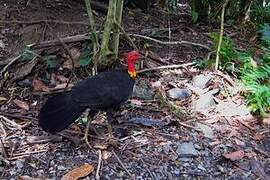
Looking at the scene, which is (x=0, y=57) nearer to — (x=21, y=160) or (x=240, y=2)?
(x=21, y=160)

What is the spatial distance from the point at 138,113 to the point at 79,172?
3.40 ft

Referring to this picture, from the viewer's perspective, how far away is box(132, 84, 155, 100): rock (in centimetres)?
458

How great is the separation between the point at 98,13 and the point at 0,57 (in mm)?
1393

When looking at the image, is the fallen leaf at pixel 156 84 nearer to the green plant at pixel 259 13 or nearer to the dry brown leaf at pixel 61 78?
the dry brown leaf at pixel 61 78

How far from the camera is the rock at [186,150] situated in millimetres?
3832

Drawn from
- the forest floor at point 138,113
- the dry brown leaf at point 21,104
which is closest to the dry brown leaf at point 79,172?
the forest floor at point 138,113

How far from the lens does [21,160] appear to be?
358 centimetres

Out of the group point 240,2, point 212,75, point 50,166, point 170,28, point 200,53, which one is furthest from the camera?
point 240,2

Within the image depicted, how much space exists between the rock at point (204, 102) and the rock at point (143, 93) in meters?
0.43

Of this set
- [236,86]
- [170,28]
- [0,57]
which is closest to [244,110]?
[236,86]

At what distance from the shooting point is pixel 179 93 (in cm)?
467

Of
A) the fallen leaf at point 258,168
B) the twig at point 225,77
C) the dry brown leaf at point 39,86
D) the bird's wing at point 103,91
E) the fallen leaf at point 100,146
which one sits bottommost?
the fallen leaf at point 258,168

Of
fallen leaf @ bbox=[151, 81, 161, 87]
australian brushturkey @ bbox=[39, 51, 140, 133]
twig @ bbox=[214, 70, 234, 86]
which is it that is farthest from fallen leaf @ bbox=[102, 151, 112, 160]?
twig @ bbox=[214, 70, 234, 86]

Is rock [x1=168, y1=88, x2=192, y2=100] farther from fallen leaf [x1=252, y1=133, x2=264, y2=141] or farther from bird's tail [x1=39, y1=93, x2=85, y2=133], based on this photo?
bird's tail [x1=39, y1=93, x2=85, y2=133]
